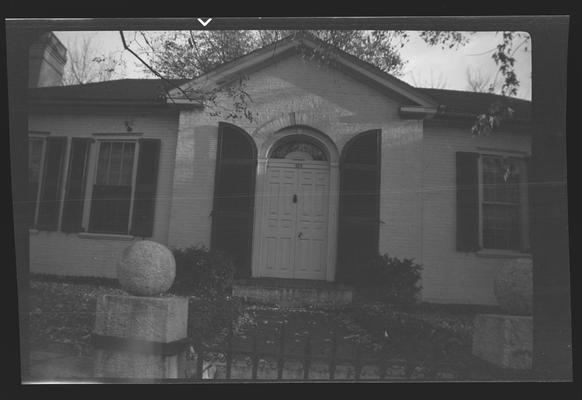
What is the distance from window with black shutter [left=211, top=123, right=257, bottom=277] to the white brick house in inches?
0.5

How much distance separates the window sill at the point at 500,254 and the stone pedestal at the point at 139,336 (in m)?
2.89

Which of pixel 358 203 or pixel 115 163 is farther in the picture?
pixel 115 163

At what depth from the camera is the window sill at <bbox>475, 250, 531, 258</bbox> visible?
4.44 m

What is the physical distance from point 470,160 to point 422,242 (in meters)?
0.92

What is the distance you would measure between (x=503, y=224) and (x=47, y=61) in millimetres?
4624

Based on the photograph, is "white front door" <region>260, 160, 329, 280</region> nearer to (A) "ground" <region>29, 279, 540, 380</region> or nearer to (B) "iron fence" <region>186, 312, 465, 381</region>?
(A) "ground" <region>29, 279, 540, 380</region>

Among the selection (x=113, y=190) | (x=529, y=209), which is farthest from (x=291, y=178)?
(x=529, y=209)

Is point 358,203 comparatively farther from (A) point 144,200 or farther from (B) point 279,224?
(A) point 144,200

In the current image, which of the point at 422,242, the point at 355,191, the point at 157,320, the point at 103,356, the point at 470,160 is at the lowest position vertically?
the point at 103,356

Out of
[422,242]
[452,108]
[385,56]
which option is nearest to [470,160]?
[452,108]

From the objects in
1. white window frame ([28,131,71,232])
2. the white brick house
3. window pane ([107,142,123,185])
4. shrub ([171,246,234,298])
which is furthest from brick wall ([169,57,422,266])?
white window frame ([28,131,71,232])

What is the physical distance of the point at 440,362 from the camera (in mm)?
4297

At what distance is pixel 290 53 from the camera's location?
→ 182 inches

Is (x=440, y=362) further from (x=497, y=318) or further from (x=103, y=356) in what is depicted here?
(x=103, y=356)
